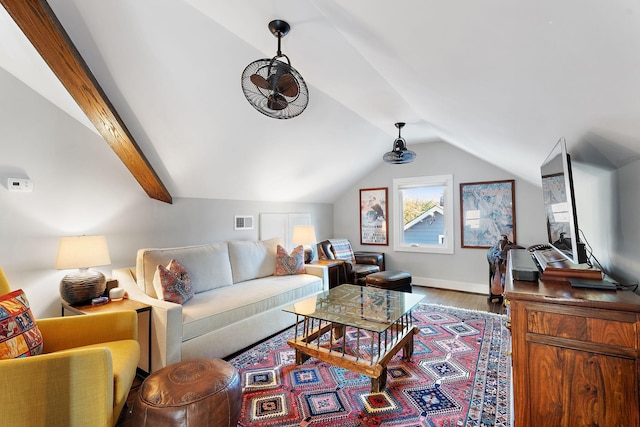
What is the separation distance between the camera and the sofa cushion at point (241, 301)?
2.37 meters

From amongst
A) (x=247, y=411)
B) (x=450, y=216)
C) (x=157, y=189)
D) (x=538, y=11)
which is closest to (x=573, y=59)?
(x=538, y=11)

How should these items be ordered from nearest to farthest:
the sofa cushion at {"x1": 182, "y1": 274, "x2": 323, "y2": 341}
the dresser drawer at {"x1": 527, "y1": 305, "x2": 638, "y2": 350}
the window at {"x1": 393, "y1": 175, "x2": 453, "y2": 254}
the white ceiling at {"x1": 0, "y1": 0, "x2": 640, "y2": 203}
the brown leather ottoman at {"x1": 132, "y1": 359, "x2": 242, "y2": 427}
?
the white ceiling at {"x1": 0, "y1": 0, "x2": 640, "y2": 203}
the dresser drawer at {"x1": 527, "y1": 305, "x2": 638, "y2": 350}
the brown leather ottoman at {"x1": 132, "y1": 359, "x2": 242, "y2": 427}
the sofa cushion at {"x1": 182, "y1": 274, "x2": 323, "y2": 341}
the window at {"x1": 393, "y1": 175, "x2": 453, "y2": 254}

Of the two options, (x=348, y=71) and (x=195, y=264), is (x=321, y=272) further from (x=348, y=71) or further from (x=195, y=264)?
(x=348, y=71)

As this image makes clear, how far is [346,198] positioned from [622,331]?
16.0 ft

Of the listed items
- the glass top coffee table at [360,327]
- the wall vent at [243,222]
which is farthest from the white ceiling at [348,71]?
the glass top coffee table at [360,327]

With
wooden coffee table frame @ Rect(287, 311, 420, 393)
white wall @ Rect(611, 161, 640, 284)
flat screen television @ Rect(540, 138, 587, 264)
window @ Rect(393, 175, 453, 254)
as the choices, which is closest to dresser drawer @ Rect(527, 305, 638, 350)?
flat screen television @ Rect(540, 138, 587, 264)

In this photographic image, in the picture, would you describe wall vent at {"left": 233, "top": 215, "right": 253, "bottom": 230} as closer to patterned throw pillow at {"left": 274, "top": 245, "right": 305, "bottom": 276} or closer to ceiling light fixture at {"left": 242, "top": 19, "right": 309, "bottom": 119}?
patterned throw pillow at {"left": 274, "top": 245, "right": 305, "bottom": 276}

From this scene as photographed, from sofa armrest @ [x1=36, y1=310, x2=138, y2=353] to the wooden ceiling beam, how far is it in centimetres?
142

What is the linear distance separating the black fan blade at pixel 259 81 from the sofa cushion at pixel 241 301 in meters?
1.86

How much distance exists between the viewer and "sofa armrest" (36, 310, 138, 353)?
5.83 feet

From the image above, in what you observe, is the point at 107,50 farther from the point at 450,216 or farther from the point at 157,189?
the point at 450,216

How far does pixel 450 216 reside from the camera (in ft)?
15.8

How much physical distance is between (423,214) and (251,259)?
322 cm

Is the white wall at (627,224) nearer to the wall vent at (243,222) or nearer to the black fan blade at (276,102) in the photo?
the black fan blade at (276,102)
